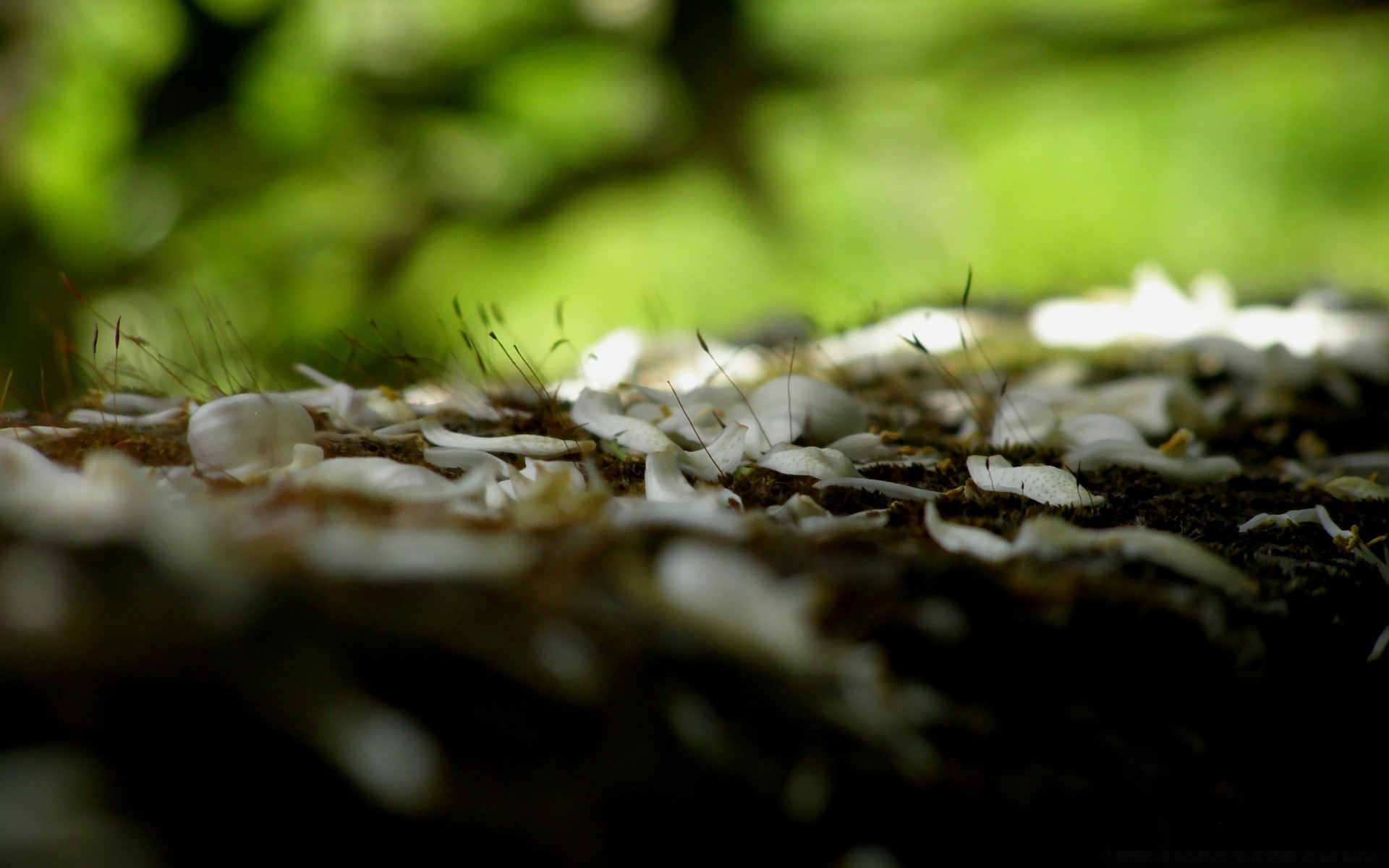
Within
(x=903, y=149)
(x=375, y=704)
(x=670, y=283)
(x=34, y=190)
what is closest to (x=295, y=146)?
(x=34, y=190)

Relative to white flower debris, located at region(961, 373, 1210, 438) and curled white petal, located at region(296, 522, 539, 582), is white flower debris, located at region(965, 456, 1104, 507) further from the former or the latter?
curled white petal, located at region(296, 522, 539, 582)

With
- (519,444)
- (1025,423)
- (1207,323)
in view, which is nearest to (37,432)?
(519,444)

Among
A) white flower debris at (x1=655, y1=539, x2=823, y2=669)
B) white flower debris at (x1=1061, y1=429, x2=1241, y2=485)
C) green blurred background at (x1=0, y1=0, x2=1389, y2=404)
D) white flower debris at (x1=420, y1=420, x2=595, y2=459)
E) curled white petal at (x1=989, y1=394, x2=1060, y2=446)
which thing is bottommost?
white flower debris at (x1=655, y1=539, x2=823, y2=669)

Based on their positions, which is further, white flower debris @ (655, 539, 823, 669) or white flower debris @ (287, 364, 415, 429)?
white flower debris @ (287, 364, 415, 429)

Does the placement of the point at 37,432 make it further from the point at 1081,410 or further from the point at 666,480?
the point at 1081,410

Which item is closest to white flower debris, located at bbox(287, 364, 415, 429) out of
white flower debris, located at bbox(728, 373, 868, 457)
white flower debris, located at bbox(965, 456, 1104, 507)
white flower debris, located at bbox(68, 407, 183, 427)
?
white flower debris, located at bbox(68, 407, 183, 427)

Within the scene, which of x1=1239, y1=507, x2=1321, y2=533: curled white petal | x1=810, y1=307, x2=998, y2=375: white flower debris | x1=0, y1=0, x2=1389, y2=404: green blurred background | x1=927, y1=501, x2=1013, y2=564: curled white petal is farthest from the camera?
x1=0, y1=0, x2=1389, y2=404: green blurred background

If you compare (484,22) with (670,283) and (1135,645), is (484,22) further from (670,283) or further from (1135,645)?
(1135,645)
